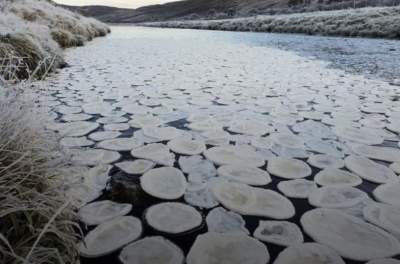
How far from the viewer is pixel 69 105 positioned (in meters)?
3.44

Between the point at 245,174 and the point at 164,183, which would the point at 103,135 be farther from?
the point at 245,174

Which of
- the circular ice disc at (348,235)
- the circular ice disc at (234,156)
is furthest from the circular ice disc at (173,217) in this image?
the circular ice disc at (234,156)

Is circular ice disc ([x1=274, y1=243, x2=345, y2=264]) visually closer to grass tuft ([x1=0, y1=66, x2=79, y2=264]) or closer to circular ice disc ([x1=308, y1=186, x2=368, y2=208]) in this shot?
circular ice disc ([x1=308, y1=186, x2=368, y2=208])

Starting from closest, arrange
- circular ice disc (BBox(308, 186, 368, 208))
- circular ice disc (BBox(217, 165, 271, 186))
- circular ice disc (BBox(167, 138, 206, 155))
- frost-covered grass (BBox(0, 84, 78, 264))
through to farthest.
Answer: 1. frost-covered grass (BBox(0, 84, 78, 264))
2. circular ice disc (BBox(308, 186, 368, 208))
3. circular ice disc (BBox(217, 165, 271, 186))
4. circular ice disc (BBox(167, 138, 206, 155))

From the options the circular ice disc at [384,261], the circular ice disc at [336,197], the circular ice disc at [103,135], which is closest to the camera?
the circular ice disc at [384,261]

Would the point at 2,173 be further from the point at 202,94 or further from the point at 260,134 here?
the point at 202,94

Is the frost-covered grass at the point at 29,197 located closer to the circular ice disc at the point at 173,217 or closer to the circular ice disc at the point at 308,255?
the circular ice disc at the point at 173,217

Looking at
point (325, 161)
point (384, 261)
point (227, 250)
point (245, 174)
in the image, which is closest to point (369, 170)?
point (325, 161)

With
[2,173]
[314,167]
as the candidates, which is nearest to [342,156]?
[314,167]

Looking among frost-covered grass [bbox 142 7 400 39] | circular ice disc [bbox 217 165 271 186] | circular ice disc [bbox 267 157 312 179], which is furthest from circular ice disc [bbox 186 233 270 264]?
frost-covered grass [bbox 142 7 400 39]

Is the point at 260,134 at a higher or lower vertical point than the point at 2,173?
lower

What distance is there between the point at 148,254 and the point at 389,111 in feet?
9.02

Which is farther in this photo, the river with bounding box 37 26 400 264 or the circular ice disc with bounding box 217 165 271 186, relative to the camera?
the circular ice disc with bounding box 217 165 271 186

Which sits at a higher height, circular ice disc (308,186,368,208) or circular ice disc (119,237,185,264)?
circular ice disc (119,237,185,264)
